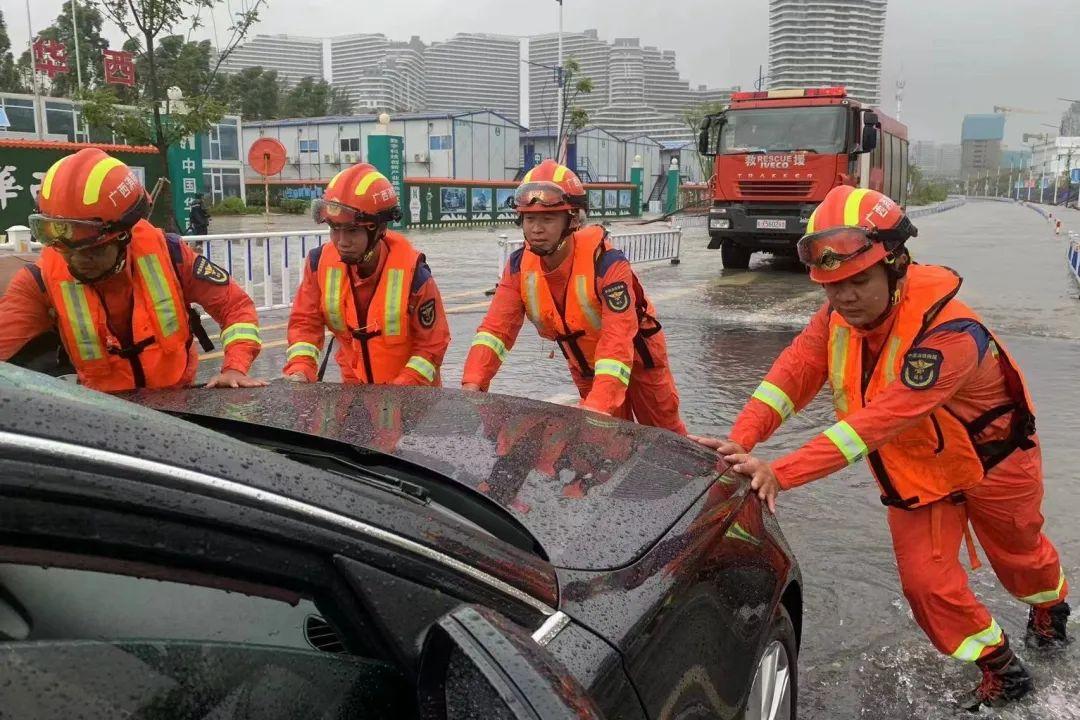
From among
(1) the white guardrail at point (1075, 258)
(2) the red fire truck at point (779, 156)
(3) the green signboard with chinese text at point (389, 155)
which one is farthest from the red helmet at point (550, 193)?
(3) the green signboard with chinese text at point (389, 155)

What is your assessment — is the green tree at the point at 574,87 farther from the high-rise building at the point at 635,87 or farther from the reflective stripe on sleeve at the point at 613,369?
the high-rise building at the point at 635,87

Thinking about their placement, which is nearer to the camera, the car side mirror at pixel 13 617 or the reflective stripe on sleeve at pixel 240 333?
the car side mirror at pixel 13 617

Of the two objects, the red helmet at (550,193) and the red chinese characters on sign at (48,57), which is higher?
the red chinese characters on sign at (48,57)

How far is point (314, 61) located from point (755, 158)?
9846 cm

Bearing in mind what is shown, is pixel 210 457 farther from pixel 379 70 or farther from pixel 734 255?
pixel 379 70

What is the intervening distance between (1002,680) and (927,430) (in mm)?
797

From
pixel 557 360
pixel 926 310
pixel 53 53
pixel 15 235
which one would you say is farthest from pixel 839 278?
pixel 53 53

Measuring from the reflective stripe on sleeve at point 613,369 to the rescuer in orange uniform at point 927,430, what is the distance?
0.77 m

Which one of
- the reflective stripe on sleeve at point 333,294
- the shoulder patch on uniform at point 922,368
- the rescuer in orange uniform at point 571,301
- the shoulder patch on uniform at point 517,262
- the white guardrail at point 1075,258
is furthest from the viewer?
the white guardrail at point 1075,258

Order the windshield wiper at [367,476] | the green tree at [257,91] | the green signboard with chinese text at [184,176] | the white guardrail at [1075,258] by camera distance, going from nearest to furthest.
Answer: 1. the windshield wiper at [367,476]
2. the white guardrail at [1075,258]
3. the green signboard with chinese text at [184,176]
4. the green tree at [257,91]

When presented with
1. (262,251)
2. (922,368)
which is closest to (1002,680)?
(922,368)

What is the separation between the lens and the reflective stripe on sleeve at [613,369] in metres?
3.32

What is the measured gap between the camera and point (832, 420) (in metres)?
5.92

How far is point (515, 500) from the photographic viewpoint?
1771mm
